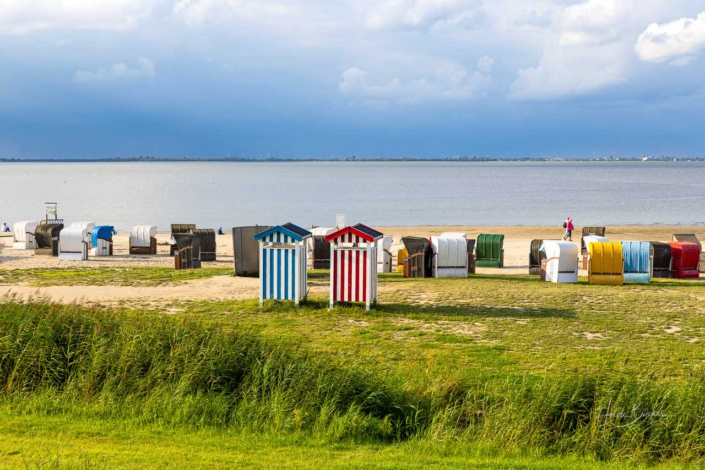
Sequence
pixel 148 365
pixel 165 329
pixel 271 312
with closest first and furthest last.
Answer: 1. pixel 148 365
2. pixel 165 329
3. pixel 271 312

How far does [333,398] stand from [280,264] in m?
7.40

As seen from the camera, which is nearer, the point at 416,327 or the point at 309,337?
the point at 309,337

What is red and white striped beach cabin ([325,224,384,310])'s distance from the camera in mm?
15844

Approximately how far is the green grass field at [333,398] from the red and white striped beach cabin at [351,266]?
2803 millimetres

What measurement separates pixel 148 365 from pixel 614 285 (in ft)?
47.9

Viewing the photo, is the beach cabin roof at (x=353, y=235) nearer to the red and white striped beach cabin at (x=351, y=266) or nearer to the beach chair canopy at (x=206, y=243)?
the red and white striped beach cabin at (x=351, y=266)

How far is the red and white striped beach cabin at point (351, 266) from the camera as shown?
1584cm

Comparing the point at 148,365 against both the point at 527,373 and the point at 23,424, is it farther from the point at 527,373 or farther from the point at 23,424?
the point at 527,373

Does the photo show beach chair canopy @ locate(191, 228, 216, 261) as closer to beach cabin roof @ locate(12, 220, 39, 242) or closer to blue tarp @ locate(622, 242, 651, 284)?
beach cabin roof @ locate(12, 220, 39, 242)

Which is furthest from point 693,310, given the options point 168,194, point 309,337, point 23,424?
point 168,194

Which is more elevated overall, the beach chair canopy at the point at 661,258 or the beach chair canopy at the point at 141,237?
the beach chair canopy at the point at 141,237

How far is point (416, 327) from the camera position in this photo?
14.2 m

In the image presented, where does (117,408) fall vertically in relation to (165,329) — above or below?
below

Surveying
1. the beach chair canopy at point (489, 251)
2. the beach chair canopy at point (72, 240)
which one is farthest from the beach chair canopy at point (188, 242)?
the beach chair canopy at point (489, 251)
